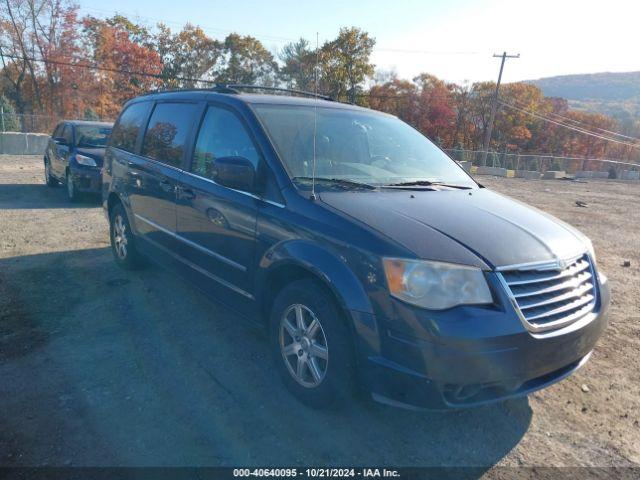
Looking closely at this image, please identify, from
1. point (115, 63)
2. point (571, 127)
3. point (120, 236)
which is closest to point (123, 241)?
point (120, 236)

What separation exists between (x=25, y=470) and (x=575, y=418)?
10.8 ft

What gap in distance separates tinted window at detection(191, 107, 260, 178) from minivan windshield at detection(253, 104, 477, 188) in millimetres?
199

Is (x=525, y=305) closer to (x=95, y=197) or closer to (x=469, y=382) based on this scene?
(x=469, y=382)

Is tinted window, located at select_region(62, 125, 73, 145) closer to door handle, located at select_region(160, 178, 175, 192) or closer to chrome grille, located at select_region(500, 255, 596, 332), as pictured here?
door handle, located at select_region(160, 178, 175, 192)

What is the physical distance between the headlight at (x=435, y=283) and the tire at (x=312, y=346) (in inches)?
17.6

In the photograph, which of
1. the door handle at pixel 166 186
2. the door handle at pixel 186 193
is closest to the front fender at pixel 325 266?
the door handle at pixel 186 193

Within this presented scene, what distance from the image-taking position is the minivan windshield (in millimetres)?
3395

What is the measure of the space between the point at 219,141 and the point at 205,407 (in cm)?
204

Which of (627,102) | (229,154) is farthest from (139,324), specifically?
(627,102)

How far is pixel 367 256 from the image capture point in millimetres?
2520

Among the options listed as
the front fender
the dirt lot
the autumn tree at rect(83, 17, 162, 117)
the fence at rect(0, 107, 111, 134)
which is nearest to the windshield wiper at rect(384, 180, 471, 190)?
the front fender

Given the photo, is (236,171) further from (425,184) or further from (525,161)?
(525,161)

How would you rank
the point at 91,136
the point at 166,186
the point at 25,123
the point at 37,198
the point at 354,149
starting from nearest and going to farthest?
the point at 354,149 → the point at 166,186 → the point at 91,136 → the point at 37,198 → the point at 25,123

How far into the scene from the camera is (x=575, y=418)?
10.1 ft
